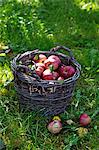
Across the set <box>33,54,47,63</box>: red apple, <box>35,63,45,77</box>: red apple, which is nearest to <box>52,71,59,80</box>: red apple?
<box>35,63,45,77</box>: red apple

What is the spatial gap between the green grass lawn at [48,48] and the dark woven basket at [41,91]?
10 cm

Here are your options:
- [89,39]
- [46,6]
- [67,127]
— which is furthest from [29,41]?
[67,127]

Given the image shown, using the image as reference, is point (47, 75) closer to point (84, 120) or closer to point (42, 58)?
point (42, 58)

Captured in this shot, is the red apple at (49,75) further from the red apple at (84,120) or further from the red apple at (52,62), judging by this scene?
the red apple at (84,120)

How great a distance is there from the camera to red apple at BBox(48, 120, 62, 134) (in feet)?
11.0

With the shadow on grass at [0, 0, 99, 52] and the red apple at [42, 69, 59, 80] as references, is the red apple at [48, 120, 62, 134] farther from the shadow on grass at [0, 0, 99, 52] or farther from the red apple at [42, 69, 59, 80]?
the shadow on grass at [0, 0, 99, 52]

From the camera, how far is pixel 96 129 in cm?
351

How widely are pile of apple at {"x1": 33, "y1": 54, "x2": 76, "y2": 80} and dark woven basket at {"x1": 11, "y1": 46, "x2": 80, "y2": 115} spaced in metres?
0.09

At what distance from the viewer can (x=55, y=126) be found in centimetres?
337

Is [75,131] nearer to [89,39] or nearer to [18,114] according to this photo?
[18,114]

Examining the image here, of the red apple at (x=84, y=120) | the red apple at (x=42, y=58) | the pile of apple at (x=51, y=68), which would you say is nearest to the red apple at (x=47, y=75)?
the pile of apple at (x=51, y=68)

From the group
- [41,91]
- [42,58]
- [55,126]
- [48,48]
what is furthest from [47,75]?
[48,48]

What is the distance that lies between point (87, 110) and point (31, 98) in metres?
0.60

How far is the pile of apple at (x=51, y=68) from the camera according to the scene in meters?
3.45
